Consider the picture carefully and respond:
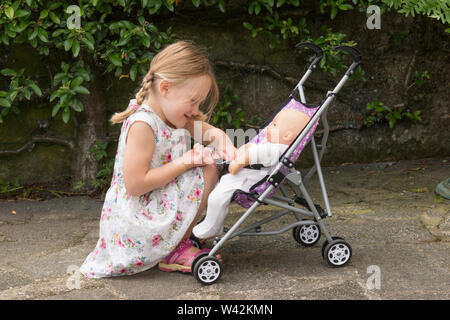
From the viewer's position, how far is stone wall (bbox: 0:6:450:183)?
13.3ft

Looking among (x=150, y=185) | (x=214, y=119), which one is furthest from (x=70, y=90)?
(x=150, y=185)

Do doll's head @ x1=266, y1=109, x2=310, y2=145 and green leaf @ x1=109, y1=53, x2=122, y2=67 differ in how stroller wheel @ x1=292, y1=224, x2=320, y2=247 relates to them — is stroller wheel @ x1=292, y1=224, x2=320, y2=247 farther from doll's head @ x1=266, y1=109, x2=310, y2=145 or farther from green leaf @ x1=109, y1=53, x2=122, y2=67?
green leaf @ x1=109, y1=53, x2=122, y2=67

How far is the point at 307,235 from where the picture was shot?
2.87m

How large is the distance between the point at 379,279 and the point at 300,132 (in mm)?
750

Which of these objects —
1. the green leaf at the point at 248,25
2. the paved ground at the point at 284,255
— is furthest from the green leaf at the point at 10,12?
the green leaf at the point at 248,25

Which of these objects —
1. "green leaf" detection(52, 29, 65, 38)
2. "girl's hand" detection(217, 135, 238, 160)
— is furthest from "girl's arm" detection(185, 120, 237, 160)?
"green leaf" detection(52, 29, 65, 38)

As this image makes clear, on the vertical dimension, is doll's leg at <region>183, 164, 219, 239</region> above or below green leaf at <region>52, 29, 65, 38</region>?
below

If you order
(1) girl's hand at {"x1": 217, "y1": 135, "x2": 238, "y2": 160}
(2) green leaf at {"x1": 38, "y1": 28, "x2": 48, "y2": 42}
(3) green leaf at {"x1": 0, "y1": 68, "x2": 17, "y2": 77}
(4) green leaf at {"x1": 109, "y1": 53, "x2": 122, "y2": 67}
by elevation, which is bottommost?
(1) girl's hand at {"x1": 217, "y1": 135, "x2": 238, "y2": 160}

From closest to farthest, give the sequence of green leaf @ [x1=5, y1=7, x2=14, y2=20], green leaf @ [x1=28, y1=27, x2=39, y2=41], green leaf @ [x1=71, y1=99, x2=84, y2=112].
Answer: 1. green leaf @ [x1=5, y1=7, x2=14, y2=20]
2. green leaf @ [x1=28, y1=27, x2=39, y2=41]
3. green leaf @ [x1=71, y1=99, x2=84, y2=112]

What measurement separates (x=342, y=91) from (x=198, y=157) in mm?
2215

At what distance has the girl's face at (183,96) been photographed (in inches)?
95.4

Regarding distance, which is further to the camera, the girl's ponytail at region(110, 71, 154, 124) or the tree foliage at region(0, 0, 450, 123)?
the tree foliage at region(0, 0, 450, 123)

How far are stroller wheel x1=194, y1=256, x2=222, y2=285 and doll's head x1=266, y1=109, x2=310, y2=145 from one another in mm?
618

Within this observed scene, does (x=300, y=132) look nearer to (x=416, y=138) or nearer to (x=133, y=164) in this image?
(x=133, y=164)
